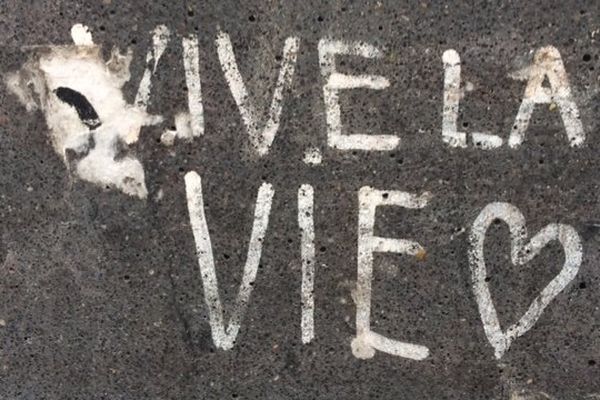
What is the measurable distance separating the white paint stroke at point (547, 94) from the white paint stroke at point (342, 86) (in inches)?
14.1

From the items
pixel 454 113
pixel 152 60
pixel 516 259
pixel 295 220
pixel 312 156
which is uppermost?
pixel 152 60

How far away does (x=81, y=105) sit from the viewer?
192 centimetres

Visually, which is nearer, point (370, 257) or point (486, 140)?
point (486, 140)

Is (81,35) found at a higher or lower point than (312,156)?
higher

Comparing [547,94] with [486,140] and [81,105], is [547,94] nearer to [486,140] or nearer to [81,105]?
[486,140]

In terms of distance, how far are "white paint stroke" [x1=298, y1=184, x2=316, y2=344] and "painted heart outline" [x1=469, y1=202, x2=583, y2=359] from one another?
486 millimetres

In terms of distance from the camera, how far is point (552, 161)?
6.15ft

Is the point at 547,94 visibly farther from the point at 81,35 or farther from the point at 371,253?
the point at 81,35

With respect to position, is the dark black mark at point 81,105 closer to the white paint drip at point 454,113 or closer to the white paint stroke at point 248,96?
the white paint stroke at point 248,96

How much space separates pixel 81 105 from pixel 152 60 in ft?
0.84

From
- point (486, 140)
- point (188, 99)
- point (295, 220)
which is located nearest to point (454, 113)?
point (486, 140)

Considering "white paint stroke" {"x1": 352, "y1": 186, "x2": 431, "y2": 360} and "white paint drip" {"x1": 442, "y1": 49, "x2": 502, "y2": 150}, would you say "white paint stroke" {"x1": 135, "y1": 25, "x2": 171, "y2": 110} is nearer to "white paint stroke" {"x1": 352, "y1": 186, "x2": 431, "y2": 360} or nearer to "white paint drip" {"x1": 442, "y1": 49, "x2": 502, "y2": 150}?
"white paint stroke" {"x1": 352, "y1": 186, "x2": 431, "y2": 360}

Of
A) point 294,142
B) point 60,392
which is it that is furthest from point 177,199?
point 60,392

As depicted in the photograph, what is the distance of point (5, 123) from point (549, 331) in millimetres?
1779
